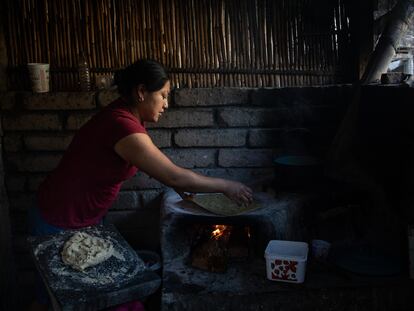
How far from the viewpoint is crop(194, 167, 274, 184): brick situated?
3.95 metres

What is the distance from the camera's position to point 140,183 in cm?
395

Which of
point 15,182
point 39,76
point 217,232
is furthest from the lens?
point 15,182

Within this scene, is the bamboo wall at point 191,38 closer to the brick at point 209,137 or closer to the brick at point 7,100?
the brick at point 7,100

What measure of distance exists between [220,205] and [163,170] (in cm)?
80

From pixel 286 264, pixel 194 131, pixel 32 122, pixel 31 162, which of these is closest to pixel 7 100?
pixel 32 122

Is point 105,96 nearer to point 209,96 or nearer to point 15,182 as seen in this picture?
point 209,96

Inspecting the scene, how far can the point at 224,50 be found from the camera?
12.9 ft

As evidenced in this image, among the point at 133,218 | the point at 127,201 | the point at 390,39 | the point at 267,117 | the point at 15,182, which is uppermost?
the point at 390,39

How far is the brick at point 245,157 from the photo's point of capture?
3926mm

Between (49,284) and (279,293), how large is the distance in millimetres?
1311

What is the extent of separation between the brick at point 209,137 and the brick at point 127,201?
23.7 inches

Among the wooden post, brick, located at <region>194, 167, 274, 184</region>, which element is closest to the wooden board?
brick, located at <region>194, 167, 274, 184</region>

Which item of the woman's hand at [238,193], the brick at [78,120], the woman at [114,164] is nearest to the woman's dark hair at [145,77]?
the woman at [114,164]

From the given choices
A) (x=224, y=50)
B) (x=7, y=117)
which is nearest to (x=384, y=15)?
(x=224, y=50)
